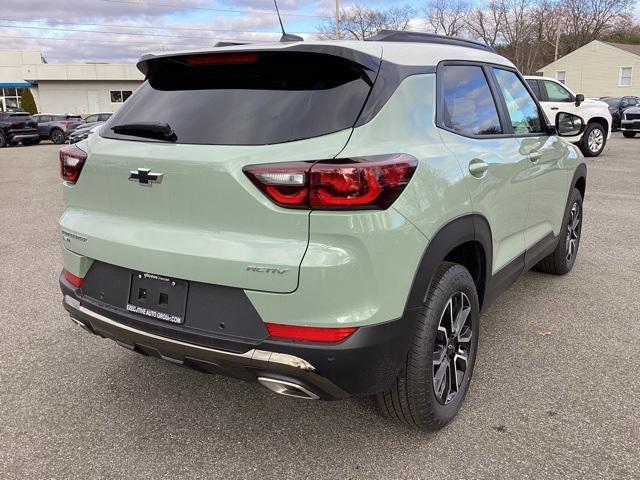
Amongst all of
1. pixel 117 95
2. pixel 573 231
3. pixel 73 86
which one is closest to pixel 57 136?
pixel 117 95

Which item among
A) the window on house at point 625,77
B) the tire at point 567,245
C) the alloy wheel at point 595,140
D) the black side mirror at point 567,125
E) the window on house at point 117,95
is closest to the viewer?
the black side mirror at point 567,125

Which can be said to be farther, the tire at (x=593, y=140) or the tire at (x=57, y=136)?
the tire at (x=57, y=136)

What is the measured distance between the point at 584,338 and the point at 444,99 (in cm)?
205

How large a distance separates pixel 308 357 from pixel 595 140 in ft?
52.1

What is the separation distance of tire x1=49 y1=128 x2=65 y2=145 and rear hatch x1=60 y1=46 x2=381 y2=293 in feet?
99.2

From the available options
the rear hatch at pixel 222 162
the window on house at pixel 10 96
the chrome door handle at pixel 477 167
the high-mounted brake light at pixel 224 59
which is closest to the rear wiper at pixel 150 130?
the rear hatch at pixel 222 162

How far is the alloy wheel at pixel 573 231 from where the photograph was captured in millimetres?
4980

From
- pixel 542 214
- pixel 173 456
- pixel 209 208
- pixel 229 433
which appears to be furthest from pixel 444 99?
pixel 173 456

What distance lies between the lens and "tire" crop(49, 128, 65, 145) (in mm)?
29625

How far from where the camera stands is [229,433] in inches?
108

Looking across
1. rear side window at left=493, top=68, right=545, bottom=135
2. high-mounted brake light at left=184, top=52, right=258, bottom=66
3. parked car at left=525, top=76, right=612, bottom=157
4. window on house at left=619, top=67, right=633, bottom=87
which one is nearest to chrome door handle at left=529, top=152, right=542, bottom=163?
rear side window at left=493, top=68, right=545, bottom=135

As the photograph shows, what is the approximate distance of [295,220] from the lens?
83.0 inches

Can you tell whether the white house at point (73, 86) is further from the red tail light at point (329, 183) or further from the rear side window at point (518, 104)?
the red tail light at point (329, 183)

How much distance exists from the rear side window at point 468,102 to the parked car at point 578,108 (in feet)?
38.9
